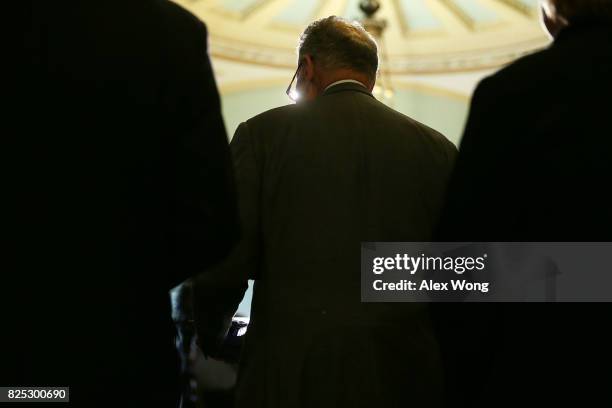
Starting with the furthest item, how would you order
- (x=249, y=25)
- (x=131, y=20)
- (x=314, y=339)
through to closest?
(x=249, y=25)
(x=314, y=339)
(x=131, y=20)

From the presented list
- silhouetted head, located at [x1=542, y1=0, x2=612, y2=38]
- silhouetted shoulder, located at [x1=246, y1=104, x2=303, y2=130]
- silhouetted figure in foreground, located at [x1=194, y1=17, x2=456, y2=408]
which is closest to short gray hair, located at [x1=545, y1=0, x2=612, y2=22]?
silhouetted head, located at [x1=542, y1=0, x2=612, y2=38]

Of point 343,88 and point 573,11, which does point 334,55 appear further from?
point 573,11

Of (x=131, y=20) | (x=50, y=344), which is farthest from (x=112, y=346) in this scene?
(x=131, y=20)

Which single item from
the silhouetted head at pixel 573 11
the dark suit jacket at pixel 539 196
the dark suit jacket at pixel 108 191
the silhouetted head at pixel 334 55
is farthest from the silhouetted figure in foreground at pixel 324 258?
the silhouetted head at pixel 573 11

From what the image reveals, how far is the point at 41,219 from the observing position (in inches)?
65.4

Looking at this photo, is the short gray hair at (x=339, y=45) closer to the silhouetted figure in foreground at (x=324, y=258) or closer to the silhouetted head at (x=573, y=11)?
the silhouetted figure in foreground at (x=324, y=258)

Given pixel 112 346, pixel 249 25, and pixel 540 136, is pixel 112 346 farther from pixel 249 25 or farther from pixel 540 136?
pixel 249 25

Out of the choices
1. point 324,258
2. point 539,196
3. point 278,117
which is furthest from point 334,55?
point 539,196

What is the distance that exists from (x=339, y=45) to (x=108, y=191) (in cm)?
119

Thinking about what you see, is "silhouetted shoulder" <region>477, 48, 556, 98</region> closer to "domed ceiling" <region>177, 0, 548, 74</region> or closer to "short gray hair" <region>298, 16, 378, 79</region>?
"short gray hair" <region>298, 16, 378, 79</region>

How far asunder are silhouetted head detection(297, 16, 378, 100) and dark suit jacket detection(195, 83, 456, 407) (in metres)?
0.18

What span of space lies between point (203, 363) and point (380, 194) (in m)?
0.78

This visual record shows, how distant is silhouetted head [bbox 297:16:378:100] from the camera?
266cm

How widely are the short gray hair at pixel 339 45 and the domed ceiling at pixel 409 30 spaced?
721 centimetres
